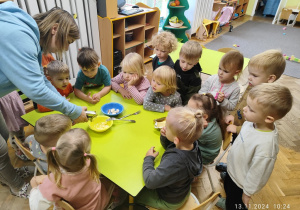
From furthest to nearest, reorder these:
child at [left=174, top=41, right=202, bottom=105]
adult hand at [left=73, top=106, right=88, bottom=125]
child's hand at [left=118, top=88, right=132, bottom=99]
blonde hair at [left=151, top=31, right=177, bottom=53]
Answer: blonde hair at [left=151, top=31, right=177, bottom=53] → child at [left=174, top=41, right=202, bottom=105] → child's hand at [left=118, top=88, right=132, bottom=99] → adult hand at [left=73, top=106, right=88, bottom=125]

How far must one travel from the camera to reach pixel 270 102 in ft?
3.63

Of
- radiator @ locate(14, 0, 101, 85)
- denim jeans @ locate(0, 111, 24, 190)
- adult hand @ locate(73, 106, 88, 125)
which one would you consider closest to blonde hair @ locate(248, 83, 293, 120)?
adult hand @ locate(73, 106, 88, 125)

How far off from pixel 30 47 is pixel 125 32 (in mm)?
2991

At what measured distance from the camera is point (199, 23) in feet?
19.4

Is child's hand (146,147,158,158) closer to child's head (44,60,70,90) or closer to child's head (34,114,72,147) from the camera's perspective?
child's head (34,114,72,147)

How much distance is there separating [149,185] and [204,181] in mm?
1108

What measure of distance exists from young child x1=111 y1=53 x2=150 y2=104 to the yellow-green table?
17cm

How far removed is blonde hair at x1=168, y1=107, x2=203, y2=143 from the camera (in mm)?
1019

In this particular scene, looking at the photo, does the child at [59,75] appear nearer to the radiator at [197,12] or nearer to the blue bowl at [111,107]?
the blue bowl at [111,107]

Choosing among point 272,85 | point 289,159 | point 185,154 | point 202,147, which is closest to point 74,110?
point 185,154

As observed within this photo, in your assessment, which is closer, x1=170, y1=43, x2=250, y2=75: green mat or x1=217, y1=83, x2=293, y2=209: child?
x1=217, y1=83, x2=293, y2=209: child

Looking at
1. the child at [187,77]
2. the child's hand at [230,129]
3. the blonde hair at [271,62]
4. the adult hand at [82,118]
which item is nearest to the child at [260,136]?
the child's hand at [230,129]

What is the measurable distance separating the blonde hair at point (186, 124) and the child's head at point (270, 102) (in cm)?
38

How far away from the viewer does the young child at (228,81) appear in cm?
167
